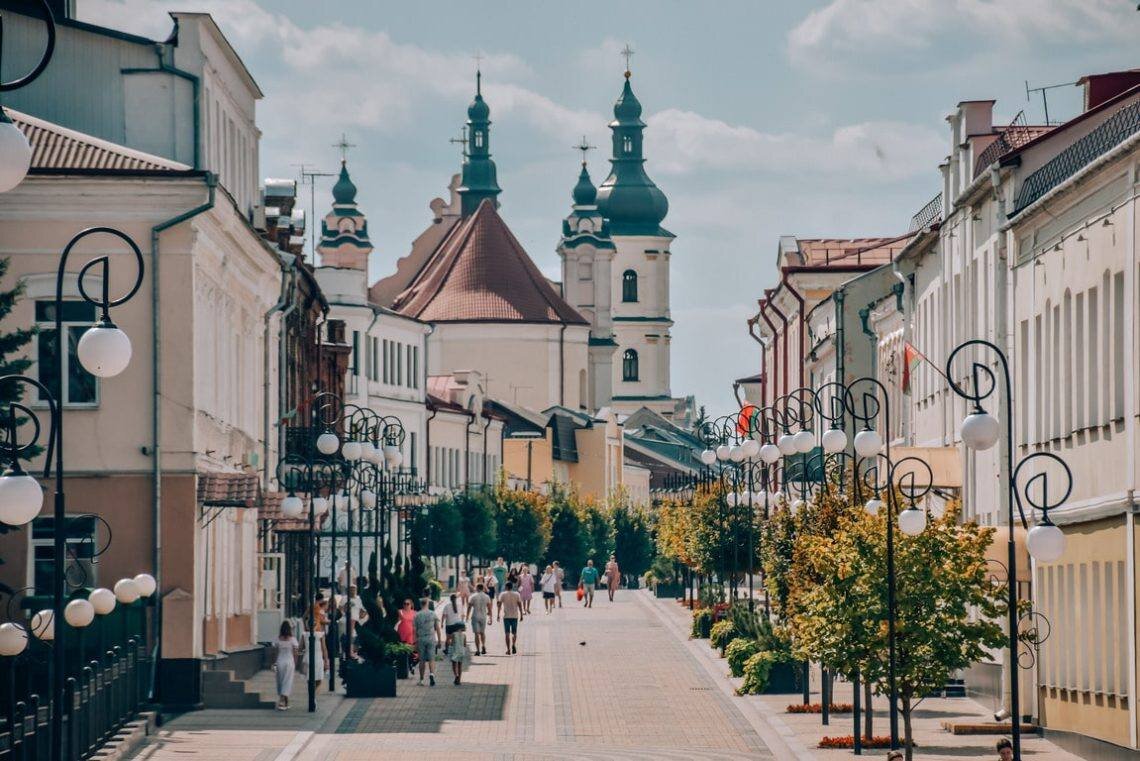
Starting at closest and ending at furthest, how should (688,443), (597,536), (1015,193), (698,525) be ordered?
1. (1015,193)
2. (698,525)
3. (597,536)
4. (688,443)

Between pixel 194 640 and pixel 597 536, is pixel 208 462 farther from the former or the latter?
pixel 597 536

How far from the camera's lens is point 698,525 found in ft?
205

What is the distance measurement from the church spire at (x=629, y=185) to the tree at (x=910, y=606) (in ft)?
486

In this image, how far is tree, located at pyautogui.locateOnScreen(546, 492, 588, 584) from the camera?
102m

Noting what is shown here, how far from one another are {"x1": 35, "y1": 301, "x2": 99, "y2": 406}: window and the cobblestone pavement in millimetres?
4689

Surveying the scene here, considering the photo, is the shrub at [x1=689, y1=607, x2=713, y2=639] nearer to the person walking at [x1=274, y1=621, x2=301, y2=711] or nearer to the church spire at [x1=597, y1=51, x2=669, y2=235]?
the person walking at [x1=274, y1=621, x2=301, y2=711]

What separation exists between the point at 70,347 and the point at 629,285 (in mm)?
145019

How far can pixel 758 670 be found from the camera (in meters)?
36.4

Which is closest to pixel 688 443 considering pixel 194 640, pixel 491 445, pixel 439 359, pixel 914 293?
pixel 439 359

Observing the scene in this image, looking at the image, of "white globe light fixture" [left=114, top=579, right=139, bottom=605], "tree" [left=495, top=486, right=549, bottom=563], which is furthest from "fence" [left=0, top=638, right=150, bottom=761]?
"tree" [left=495, top=486, right=549, bottom=563]

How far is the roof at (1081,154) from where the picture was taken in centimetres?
2756

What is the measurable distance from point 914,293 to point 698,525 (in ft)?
63.3

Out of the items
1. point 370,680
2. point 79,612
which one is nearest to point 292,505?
point 370,680

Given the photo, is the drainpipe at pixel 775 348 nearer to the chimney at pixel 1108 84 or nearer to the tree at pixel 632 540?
the tree at pixel 632 540
